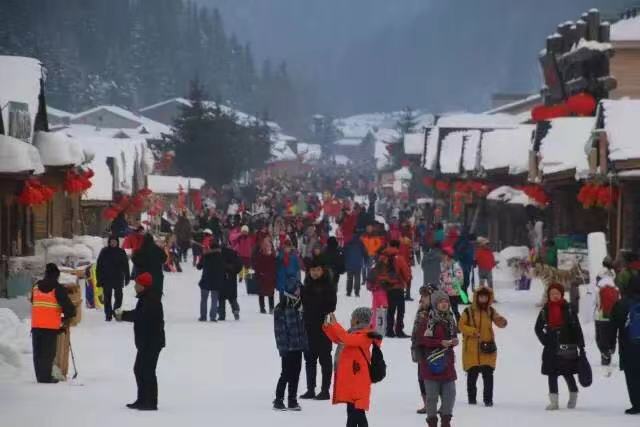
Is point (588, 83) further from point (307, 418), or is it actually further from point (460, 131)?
point (307, 418)

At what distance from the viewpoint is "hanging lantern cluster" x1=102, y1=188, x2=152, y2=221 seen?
4472 centimetres

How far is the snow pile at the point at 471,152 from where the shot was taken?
1989 inches

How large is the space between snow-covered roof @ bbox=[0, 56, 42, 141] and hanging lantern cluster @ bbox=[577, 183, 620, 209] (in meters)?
11.8

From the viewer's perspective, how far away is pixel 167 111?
149 meters

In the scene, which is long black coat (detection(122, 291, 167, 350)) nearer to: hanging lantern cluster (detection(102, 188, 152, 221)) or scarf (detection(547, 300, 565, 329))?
scarf (detection(547, 300, 565, 329))

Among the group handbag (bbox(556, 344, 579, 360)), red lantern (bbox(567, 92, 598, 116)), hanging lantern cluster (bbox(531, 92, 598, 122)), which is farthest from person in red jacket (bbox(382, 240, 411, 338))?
red lantern (bbox(567, 92, 598, 116))

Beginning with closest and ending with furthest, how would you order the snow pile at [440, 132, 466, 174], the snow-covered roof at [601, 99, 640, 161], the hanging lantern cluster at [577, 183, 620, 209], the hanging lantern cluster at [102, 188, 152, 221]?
the snow-covered roof at [601, 99, 640, 161]
the hanging lantern cluster at [577, 183, 620, 209]
the hanging lantern cluster at [102, 188, 152, 221]
the snow pile at [440, 132, 466, 174]

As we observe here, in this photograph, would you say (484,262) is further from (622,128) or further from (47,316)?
(47,316)

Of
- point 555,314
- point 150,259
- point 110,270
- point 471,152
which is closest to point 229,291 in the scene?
point 110,270

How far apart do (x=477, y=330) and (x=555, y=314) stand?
2.47 feet

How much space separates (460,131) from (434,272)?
33.7m

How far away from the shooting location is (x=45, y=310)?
15.4 m

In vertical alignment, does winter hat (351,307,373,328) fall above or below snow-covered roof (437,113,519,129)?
below

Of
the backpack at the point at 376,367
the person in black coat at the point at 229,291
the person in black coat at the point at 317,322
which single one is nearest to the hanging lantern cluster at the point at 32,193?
the person in black coat at the point at 229,291
